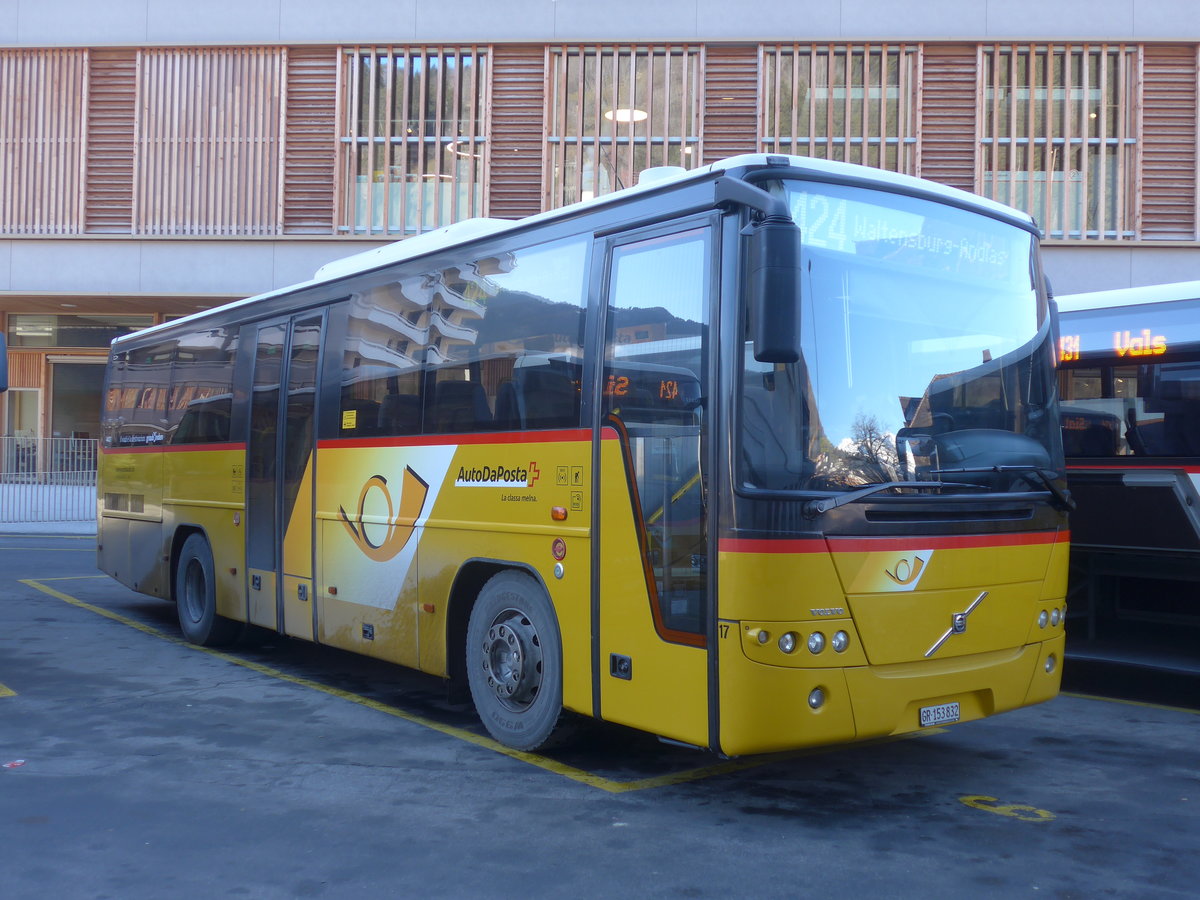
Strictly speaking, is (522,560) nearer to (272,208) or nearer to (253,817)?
(253,817)

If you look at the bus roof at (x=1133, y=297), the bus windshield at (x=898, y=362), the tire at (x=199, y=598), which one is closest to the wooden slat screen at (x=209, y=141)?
the tire at (x=199, y=598)

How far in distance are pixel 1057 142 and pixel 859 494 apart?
19.7 m

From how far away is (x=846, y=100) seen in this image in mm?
23047

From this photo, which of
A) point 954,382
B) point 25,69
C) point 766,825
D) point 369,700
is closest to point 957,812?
point 766,825

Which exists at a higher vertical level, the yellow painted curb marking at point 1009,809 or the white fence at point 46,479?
the white fence at point 46,479

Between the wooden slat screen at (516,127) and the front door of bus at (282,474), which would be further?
Result: the wooden slat screen at (516,127)

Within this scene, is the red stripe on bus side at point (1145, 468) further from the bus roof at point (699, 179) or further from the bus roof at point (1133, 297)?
the bus roof at point (699, 179)

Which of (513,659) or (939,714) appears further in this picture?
(513,659)

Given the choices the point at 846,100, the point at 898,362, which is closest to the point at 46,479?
the point at 846,100

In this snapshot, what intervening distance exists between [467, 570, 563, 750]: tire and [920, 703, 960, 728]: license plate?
1.88 metres

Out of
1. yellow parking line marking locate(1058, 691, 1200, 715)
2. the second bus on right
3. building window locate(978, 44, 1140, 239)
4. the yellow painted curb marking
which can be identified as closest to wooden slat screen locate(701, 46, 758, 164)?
building window locate(978, 44, 1140, 239)

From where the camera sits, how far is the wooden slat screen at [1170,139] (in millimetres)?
22203

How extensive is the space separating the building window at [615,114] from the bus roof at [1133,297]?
571 inches

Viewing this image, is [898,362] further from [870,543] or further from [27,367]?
[27,367]
